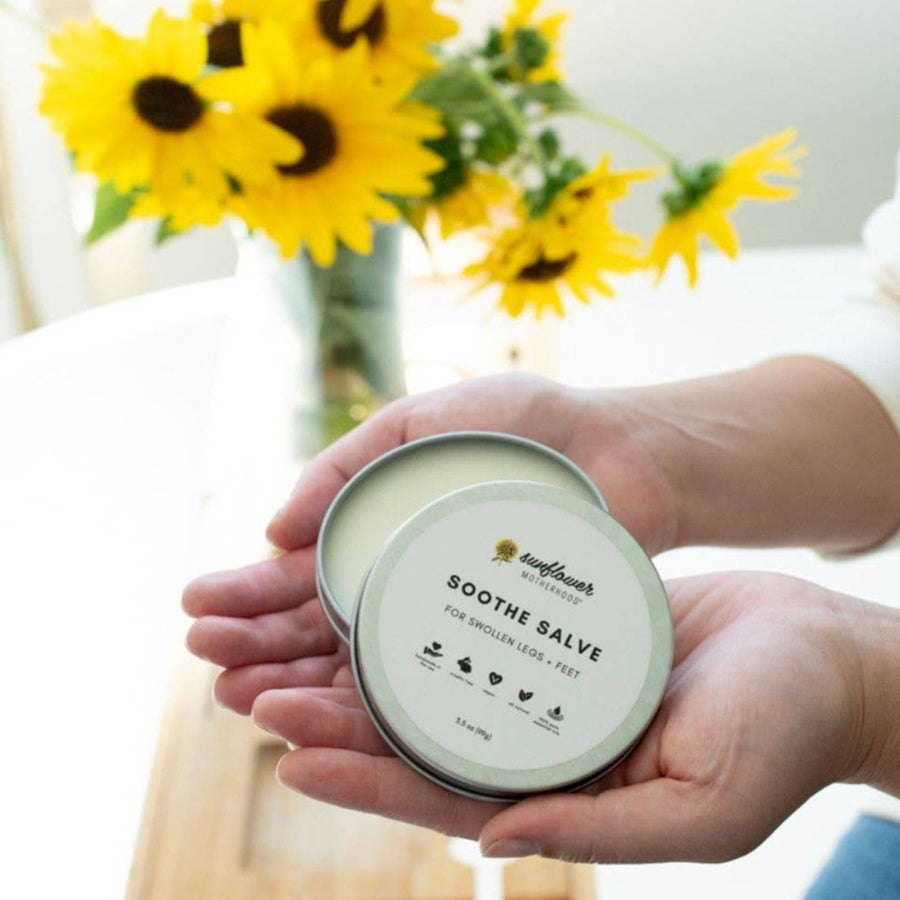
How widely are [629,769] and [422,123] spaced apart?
13.4 inches

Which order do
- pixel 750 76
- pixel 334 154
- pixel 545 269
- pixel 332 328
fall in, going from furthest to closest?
pixel 750 76 < pixel 332 328 < pixel 545 269 < pixel 334 154

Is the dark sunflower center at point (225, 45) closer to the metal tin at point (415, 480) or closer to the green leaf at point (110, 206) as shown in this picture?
the green leaf at point (110, 206)

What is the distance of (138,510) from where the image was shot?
86 centimetres

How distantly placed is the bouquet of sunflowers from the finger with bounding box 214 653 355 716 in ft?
0.74

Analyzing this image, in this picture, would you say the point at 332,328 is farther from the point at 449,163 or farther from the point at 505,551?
the point at 505,551

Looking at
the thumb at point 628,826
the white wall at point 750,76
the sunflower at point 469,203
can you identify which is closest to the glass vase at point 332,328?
the sunflower at point 469,203

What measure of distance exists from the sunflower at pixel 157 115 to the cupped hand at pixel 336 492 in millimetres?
194

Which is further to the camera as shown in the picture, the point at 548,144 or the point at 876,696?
the point at 548,144

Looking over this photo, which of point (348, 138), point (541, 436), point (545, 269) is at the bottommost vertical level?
point (541, 436)

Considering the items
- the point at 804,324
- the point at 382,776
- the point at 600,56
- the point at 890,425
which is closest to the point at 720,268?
the point at 804,324

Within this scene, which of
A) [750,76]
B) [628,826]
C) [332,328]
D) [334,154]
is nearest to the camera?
[628,826]

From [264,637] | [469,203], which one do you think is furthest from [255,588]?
[469,203]

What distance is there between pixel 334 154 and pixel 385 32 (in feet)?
0.22

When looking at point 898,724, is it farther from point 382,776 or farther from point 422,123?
point 422,123
